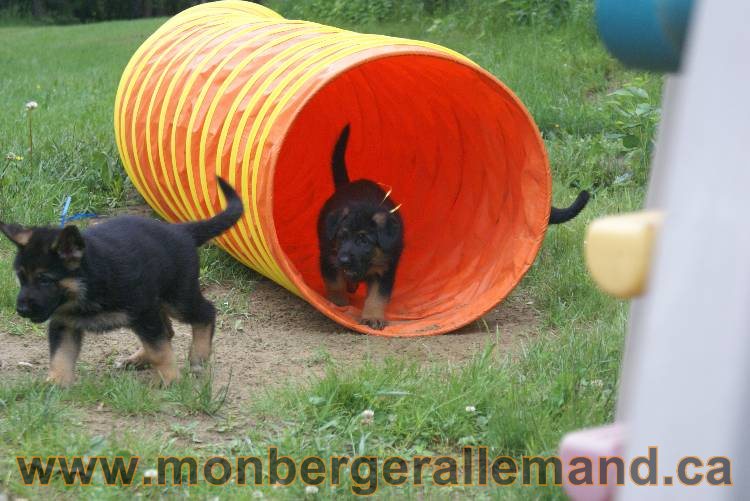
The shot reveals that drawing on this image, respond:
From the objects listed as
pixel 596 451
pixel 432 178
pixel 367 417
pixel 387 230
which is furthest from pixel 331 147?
pixel 596 451

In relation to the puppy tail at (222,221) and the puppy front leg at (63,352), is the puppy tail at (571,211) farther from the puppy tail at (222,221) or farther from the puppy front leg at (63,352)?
the puppy front leg at (63,352)

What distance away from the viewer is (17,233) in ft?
13.8

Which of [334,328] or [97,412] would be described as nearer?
[97,412]

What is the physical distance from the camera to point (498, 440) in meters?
3.70

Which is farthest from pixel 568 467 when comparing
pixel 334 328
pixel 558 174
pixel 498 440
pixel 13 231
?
pixel 558 174

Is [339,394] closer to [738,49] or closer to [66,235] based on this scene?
[66,235]

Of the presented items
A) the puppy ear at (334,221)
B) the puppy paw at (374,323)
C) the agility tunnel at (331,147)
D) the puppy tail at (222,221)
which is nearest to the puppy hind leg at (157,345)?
the puppy tail at (222,221)

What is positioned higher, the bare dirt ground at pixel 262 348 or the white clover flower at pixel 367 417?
the white clover flower at pixel 367 417

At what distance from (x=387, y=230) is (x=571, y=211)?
105 cm

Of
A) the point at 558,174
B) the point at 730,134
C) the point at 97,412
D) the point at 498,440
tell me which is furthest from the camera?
the point at 558,174

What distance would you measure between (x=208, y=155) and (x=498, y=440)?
2.65m

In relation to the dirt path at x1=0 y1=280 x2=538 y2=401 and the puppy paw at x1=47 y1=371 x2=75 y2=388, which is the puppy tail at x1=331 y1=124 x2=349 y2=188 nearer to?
the dirt path at x1=0 y1=280 x2=538 y2=401

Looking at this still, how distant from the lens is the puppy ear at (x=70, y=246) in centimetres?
405

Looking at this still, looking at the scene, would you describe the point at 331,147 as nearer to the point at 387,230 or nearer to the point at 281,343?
the point at 387,230
